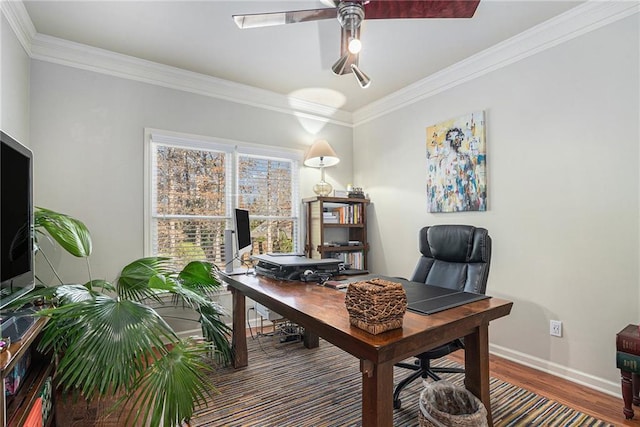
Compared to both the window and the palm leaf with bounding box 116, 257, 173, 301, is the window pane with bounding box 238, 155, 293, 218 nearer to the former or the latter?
the window

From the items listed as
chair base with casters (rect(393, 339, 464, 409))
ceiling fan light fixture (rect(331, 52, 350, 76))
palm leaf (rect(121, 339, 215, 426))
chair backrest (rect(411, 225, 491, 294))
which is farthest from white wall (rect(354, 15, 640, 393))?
palm leaf (rect(121, 339, 215, 426))

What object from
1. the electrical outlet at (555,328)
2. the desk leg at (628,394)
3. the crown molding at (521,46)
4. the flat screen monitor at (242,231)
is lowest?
the desk leg at (628,394)

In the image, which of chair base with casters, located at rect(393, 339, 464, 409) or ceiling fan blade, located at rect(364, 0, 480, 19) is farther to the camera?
chair base with casters, located at rect(393, 339, 464, 409)

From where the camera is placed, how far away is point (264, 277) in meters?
2.20

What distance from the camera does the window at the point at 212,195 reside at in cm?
305

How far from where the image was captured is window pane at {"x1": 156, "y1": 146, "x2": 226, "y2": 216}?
121 inches

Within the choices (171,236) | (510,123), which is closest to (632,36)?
(510,123)

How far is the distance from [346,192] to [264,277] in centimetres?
199

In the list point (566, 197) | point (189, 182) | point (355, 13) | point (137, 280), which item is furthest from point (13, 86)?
point (566, 197)

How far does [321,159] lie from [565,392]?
9.31 feet

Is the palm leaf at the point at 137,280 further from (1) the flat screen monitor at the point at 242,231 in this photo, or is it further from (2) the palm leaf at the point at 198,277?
(1) the flat screen monitor at the point at 242,231

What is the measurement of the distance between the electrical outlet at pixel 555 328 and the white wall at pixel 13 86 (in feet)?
12.7

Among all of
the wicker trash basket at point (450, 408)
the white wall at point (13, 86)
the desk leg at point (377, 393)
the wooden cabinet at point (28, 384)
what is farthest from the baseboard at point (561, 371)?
the white wall at point (13, 86)

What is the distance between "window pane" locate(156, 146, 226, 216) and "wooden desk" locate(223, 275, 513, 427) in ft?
Answer: 5.19
